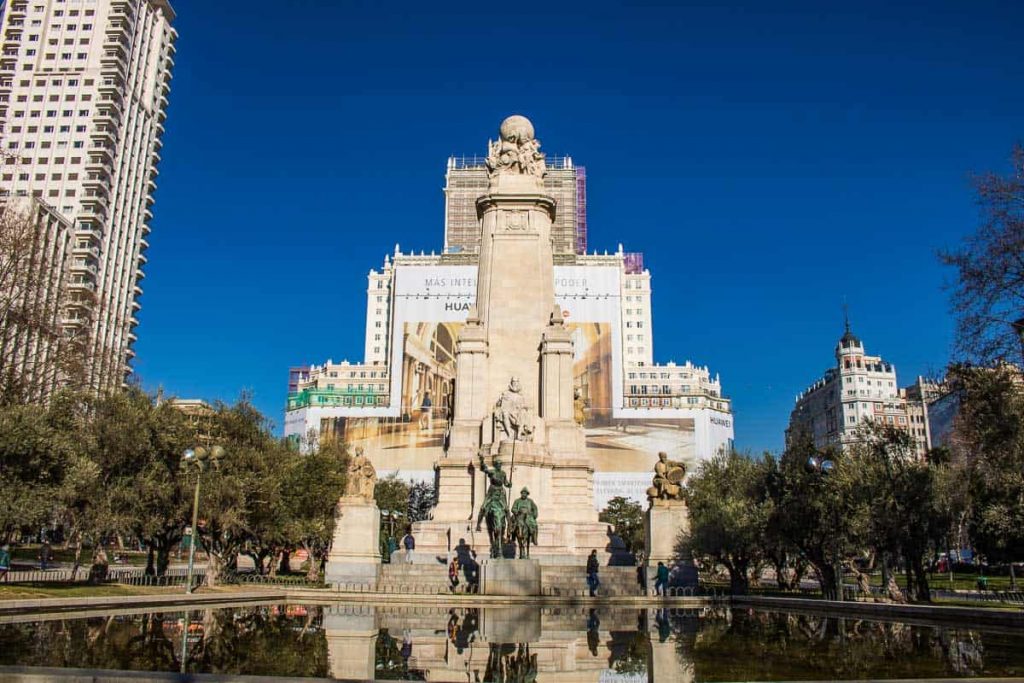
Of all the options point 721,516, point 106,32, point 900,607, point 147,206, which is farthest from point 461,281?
point 900,607

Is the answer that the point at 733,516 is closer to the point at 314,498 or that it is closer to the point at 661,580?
the point at 661,580

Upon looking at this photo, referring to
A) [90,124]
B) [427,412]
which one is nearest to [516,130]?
[427,412]

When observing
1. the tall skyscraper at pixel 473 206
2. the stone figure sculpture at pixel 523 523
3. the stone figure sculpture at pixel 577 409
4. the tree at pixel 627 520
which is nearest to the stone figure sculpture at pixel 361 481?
the stone figure sculpture at pixel 523 523

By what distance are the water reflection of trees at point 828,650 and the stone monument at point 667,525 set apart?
903 centimetres

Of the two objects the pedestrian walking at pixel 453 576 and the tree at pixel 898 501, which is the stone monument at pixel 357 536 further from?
the tree at pixel 898 501

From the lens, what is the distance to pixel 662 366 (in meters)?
140

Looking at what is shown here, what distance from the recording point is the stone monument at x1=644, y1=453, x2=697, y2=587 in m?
→ 27.8

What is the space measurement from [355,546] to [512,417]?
802 cm

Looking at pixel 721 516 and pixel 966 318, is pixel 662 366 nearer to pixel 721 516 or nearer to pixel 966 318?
pixel 721 516

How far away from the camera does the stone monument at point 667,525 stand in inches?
1096

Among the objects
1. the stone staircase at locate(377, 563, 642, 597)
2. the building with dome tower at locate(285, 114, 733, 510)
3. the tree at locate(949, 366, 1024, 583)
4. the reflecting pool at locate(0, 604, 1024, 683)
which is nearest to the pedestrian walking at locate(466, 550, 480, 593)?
the stone staircase at locate(377, 563, 642, 597)

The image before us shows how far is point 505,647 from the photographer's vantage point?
1320 centimetres

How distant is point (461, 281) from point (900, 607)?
93329 millimetres

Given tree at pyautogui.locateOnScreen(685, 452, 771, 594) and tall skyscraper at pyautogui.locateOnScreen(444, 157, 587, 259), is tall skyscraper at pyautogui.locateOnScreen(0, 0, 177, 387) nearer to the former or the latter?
tall skyscraper at pyautogui.locateOnScreen(444, 157, 587, 259)
